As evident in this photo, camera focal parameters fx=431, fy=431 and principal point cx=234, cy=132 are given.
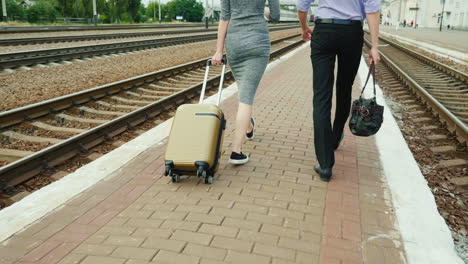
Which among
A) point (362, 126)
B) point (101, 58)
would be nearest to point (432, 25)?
point (101, 58)

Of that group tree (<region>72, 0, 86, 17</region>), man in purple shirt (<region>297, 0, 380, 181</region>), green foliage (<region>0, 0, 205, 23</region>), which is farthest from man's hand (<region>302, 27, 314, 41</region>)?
tree (<region>72, 0, 86, 17</region>)

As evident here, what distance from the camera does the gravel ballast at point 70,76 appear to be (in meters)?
7.80

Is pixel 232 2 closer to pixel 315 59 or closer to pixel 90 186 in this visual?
pixel 315 59

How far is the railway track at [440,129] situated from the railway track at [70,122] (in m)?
3.76

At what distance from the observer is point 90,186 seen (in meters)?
3.77

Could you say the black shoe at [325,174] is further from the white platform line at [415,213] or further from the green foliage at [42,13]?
the green foliage at [42,13]

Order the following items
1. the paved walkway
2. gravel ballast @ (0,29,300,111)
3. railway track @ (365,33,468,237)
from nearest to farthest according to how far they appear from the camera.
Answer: the paved walkway, railway track @ (365,33,468,237), gravel ballast @ (0,29,300,111)

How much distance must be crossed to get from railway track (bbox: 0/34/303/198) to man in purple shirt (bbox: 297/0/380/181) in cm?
270

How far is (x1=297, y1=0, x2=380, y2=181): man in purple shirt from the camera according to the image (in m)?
3.74

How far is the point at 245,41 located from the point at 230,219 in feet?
5.71

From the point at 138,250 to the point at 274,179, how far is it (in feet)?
5.31

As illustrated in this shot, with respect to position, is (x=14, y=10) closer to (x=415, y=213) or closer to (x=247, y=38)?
(x=247, y=38)

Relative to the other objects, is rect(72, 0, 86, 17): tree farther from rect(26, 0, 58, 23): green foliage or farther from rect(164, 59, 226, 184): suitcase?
rect(164, 59, 226, 184): suitcase

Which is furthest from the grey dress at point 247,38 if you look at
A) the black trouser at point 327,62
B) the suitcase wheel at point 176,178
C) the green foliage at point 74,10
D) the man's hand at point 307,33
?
the green foliage at point 74,10
